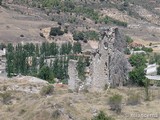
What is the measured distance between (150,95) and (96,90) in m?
4.83

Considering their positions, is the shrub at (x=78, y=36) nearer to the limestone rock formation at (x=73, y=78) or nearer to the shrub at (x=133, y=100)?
the limestone rock formation at (x=73, y=78)

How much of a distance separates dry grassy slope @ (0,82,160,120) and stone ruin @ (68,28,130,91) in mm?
2713

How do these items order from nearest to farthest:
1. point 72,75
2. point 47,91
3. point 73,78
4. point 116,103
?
1. point 116,103
2. point 47,91
3. point 73,78
4. point 72,75

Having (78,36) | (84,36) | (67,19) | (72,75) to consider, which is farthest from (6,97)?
(67,19)

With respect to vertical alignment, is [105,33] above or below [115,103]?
above

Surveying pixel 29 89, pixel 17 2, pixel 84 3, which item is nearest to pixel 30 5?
pixel 17 2

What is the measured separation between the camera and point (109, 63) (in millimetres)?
33000

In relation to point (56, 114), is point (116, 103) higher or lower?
higher

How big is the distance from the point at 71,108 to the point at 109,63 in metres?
8.16

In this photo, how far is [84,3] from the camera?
18962cm

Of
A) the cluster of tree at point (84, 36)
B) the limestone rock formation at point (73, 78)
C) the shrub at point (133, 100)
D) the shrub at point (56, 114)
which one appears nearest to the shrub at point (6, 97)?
the limestone rock formation at point (73, 78)

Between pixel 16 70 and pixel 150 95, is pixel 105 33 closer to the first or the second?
pixel 150 95

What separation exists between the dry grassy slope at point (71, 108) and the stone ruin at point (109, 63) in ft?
8.90

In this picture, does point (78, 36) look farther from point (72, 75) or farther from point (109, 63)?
point (109, 63)
